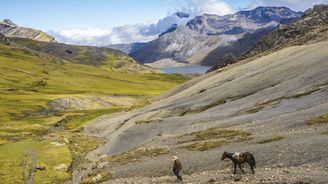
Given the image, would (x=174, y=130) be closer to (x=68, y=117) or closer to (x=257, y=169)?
(x=257, y=169)

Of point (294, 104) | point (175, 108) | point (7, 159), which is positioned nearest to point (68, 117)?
point (175, 108)

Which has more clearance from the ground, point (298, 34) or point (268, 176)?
point (298, 34)

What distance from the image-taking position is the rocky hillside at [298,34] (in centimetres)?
14806

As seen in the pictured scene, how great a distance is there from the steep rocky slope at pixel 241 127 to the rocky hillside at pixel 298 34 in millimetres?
16925

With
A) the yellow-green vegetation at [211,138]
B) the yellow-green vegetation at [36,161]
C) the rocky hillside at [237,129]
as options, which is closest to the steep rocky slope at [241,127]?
the yellow-green vegetation at [211,138]

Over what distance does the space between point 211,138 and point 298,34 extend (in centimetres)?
10414

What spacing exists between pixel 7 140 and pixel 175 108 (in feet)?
163

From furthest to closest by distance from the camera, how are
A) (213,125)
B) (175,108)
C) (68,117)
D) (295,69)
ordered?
(68,117) → (175,108) → (295,69) → (213,125)

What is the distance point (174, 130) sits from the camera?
99.1 metres

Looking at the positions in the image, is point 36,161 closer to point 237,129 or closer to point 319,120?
point 237,129

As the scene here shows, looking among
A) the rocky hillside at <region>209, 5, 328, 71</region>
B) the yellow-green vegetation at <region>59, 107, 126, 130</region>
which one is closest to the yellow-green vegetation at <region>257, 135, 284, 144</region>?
the rocky hillside at <region>209, 5, 328, 71</region>

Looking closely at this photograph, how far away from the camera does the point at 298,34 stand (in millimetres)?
166500

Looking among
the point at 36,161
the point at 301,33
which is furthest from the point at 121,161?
the point at 301,33

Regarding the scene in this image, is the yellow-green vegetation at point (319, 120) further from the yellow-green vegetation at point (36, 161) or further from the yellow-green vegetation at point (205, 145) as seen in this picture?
the yellow-green vegetation at point (36, 161)
